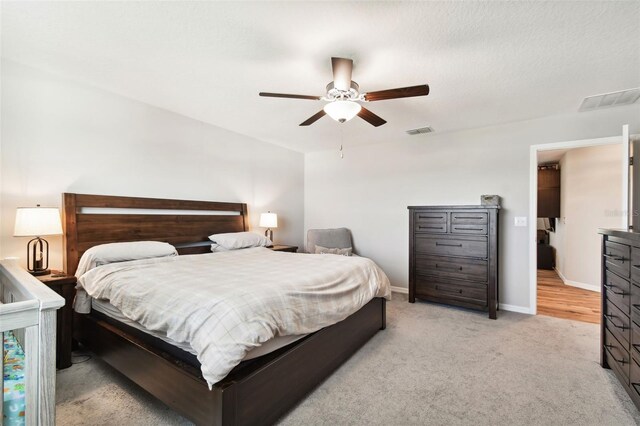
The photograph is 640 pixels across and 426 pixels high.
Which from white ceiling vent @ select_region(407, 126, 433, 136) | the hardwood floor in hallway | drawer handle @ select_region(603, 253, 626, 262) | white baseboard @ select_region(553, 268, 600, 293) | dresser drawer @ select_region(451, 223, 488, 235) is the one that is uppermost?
white ceiling vent @ select_region(407, 126, 433, 136)

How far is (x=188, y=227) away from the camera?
11.8 ft

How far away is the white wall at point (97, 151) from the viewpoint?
2.44 metres

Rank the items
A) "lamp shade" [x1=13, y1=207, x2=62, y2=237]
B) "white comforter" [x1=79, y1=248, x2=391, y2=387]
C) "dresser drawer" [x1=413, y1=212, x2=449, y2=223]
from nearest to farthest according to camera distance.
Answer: "white comforter" [x1=79, y1=248, x2=391, y2=387] < "lamp shade" [x1=13, y1=207, x2=62, y2=237] < "dresser drawer" [x1=413, y1=212, x2=449, y2=223]

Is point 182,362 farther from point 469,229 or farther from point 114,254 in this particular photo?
point 469,229

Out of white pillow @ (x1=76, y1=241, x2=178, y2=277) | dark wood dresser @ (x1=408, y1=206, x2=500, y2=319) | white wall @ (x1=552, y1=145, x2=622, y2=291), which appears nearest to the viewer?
white pillow @ (x1=76, y1=241, x2=178, y2=277)

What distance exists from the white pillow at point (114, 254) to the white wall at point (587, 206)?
19.8 ft

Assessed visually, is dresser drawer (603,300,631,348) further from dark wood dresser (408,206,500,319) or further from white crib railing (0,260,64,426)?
white crib railing (0,260,64,426)

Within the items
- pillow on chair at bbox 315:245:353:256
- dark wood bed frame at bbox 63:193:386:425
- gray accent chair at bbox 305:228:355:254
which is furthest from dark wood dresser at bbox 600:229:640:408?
gray accent chair at bbox 305:228:355:254

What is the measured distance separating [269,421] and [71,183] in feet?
9.02

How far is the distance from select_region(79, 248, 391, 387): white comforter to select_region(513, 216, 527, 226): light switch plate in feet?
6.88

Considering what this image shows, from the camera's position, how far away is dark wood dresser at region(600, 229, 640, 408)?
1.74m

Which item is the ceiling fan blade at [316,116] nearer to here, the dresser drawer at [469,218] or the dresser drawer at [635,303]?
the dresser drawer at [469,218]

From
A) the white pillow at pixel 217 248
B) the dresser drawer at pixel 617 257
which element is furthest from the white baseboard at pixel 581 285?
the white pillow at pixel 217 248

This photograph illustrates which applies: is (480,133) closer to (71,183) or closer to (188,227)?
(188,227)
